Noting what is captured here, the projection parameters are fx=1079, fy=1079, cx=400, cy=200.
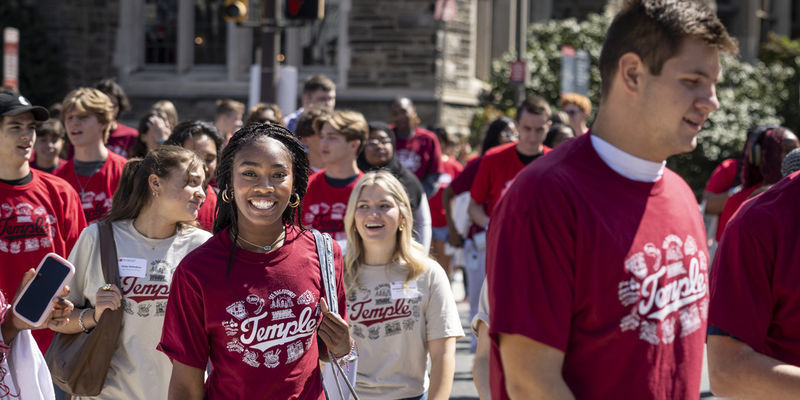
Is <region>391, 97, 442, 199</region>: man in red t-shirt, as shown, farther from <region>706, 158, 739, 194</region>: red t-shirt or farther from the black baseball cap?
the black baseball cap

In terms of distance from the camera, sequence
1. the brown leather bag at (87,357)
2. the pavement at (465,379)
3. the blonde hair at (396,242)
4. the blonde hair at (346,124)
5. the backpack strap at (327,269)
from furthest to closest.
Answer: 1. the pavement at (465,379)
2. the blonde hair at (346,124)
3. the blonde hair at (396,242)
4. the brown leather bag at (87,357)
5. the backpack strap at (327,269)

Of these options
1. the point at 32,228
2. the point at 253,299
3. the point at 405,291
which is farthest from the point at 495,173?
the point at 253,299

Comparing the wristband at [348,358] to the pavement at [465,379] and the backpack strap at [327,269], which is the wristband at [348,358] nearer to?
the backpack strap at [327,269]

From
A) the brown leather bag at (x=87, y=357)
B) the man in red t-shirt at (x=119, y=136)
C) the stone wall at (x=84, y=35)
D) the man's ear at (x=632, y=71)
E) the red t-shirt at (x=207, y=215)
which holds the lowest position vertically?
the brown leather bag at (x=87, y=357)

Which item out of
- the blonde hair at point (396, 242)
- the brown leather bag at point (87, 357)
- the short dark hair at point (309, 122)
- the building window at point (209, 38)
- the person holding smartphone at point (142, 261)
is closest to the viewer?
the brown leather bag at point (87, 357)

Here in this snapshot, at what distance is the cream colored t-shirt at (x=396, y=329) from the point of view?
4621 mm

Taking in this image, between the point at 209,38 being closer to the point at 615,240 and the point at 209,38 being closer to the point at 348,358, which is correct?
the point at 348,358

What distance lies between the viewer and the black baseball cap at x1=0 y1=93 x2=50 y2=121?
5.20 m

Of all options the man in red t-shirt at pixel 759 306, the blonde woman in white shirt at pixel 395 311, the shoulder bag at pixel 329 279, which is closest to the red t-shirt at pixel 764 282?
the man in red t-shirt at pixel 759 306

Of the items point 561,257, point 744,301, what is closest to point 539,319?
point 561,257

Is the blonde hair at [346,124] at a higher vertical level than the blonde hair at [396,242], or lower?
higher

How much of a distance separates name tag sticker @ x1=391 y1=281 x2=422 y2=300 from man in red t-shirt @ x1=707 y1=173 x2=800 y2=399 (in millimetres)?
2043

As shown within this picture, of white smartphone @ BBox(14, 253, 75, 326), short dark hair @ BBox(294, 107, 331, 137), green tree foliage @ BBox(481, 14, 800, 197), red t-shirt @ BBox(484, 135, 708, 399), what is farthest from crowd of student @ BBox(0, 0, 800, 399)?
green tree foliage @ BBox(481, 14, 800, 197)

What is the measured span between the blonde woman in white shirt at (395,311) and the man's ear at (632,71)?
2.37 meters
